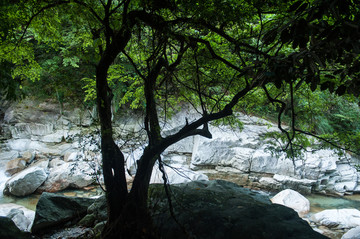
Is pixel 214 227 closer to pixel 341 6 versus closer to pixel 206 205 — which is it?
pixel 206 205

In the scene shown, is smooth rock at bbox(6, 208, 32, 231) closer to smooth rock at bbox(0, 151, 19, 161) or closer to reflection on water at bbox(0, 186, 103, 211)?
reflection on water at bbox(0, 186, 103, 211)

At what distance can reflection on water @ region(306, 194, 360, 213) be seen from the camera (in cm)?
839

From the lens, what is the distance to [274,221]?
3.45 metres

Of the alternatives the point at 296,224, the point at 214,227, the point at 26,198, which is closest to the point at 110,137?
the point at 214,227

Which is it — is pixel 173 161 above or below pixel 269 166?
below

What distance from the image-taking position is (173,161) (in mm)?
11539

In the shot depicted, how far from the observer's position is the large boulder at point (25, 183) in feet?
28.0

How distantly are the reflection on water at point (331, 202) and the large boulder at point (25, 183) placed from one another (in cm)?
1029

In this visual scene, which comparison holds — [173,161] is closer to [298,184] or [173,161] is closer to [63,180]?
[63,180]

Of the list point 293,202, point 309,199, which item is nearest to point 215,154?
point 293,202

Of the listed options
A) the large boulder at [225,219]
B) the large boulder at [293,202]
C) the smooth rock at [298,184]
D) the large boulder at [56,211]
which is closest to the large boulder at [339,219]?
the large boulder at [293,202]

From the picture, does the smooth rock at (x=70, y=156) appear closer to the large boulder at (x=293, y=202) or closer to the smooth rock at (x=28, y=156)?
the smooth rock at (x=28, y=156)

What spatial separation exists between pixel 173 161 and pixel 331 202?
685 centimetres

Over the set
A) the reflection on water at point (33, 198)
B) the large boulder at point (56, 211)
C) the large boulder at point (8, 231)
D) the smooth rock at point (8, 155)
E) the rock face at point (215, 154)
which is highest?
the rock face at point (215, 154)
